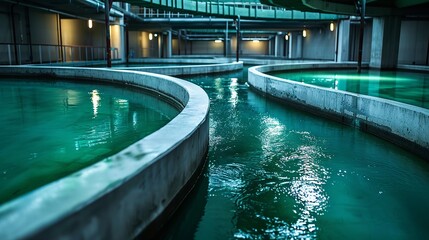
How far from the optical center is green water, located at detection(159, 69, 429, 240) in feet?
12.5

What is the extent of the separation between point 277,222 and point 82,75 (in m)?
14.6

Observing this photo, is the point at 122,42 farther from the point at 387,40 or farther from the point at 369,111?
the point at 369,111

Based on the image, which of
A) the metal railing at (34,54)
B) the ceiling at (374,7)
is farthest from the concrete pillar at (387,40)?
the metal railing at (34,54)

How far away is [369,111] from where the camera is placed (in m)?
7.91

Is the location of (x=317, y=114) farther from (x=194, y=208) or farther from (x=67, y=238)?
(x=67, y=238)

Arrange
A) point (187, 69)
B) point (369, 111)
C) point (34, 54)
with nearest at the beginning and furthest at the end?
point (369, 111) < point (187, 69) < point (34, 54)

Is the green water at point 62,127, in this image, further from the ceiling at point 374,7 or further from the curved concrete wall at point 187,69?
the ceiling at point 374,7

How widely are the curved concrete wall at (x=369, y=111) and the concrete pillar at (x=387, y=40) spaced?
54.9ft

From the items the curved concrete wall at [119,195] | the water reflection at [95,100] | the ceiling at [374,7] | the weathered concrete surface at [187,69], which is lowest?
the water reflection at [95,100]

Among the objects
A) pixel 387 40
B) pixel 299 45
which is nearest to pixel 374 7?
pixel 387 40

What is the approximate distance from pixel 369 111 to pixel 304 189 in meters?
3.85

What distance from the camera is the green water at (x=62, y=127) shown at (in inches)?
202

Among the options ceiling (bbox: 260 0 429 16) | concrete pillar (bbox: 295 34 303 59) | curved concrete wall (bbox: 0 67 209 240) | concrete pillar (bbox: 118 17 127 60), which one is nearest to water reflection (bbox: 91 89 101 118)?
curved concrete wall (bbox: 0 67 209 240)

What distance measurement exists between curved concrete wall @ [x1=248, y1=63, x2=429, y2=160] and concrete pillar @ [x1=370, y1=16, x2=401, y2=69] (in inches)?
659
